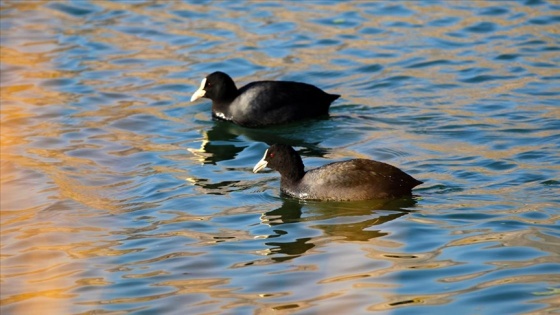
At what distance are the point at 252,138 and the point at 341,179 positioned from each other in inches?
127

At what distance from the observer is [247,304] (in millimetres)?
7867

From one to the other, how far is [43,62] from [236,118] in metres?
4.10

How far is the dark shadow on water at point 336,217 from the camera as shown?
366 inches

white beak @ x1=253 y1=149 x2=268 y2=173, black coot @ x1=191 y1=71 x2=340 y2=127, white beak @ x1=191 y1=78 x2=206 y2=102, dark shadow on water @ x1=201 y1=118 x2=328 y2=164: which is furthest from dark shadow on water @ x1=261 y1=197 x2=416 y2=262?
white beak @ x1=191 y1=78 x2=206 y2=102

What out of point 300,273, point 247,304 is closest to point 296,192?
point 300,273

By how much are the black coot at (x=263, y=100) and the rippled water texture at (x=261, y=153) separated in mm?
190

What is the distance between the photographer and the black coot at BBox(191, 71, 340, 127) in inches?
531

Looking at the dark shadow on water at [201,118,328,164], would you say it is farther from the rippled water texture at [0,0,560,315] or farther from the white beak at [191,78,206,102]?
the white beak at [191,78,206,102]

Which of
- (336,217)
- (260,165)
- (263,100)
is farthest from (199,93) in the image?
(336,217)

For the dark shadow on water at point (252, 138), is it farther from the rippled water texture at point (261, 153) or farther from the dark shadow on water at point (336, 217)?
the dark shadow on water at point (336, 217)

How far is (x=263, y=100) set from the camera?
1366 cm

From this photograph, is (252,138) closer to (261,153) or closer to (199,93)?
(261,153)

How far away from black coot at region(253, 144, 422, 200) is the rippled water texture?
0.14 meters

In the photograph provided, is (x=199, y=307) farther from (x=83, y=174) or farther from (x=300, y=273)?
(x=83, y=174)
